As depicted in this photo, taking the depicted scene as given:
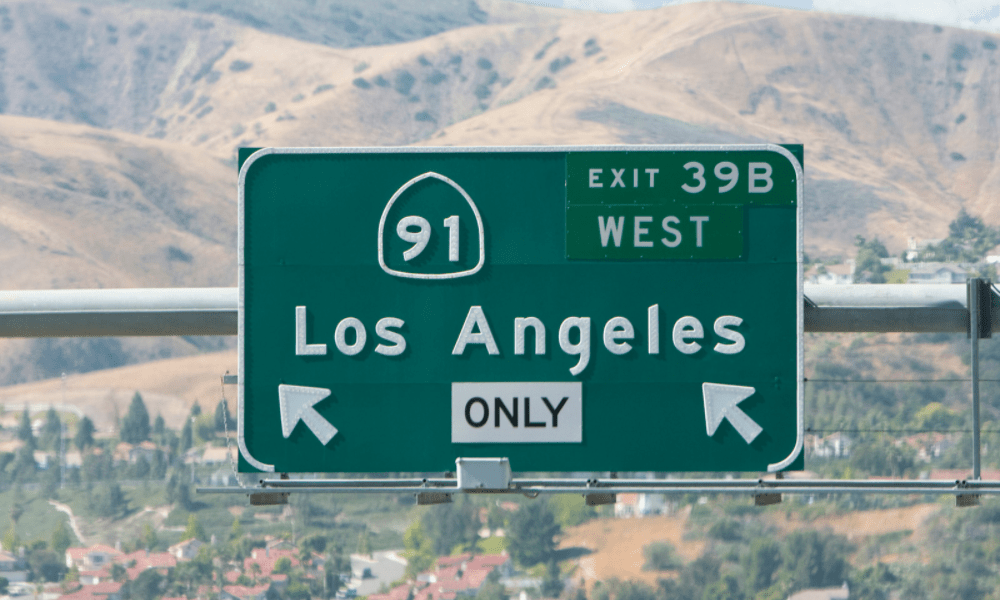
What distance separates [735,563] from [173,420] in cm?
6178

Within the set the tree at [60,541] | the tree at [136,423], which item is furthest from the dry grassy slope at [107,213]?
the tree at [60,541]

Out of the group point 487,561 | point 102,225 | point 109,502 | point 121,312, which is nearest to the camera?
point 121,312

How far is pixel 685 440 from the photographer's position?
6695 mm

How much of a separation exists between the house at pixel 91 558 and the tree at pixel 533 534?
34749 mm

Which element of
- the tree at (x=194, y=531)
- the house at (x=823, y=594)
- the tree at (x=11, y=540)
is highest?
the tree at (x=194, y=531)

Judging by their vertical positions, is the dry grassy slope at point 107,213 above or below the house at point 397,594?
above

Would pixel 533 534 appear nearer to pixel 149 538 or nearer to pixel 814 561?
pixel 814 561

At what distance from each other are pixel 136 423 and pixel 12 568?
2256 centimetres

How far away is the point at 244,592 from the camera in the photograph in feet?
366

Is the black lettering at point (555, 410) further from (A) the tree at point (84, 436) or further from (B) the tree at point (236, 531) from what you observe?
(A) the tree at point (84, 436)

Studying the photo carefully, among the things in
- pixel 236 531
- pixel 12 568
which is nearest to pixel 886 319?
pixel 236 531

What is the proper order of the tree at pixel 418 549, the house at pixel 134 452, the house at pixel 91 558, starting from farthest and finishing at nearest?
the house at pixel 134 452 → the tree at pixel 418 549 → the house at pixel 91 558

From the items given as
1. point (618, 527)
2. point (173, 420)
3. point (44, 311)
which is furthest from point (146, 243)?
point (44, 311)

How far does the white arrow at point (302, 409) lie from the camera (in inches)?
267
